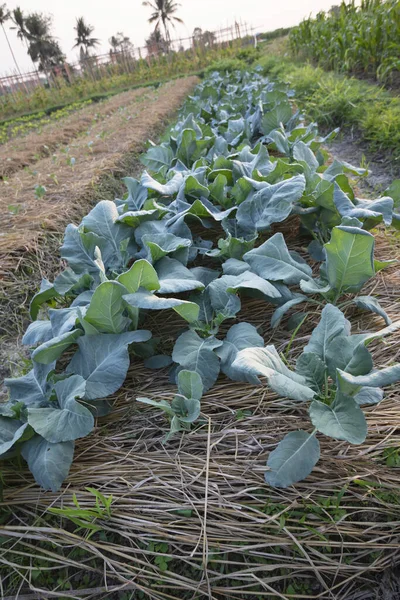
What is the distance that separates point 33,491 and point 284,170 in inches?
59.4

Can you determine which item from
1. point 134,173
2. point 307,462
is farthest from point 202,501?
point 134,173

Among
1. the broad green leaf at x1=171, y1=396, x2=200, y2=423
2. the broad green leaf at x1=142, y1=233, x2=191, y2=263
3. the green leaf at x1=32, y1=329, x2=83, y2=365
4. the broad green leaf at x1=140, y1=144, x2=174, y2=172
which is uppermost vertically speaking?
the broad green leaf at x1=140, y1=144, x2=174, y2=172

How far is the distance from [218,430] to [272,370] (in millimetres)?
294

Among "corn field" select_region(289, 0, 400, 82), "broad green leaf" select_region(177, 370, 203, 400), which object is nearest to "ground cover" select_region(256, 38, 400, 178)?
"corn field" select_region(289, 0, 400, 82)

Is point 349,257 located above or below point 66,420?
above

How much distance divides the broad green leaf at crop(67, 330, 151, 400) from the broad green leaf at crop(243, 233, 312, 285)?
44 centimetres

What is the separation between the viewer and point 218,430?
3.33ft

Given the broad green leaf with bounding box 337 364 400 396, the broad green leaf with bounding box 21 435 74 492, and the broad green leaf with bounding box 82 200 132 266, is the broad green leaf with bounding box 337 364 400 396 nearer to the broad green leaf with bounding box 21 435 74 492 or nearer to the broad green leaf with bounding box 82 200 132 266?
the broad green leaf with bounding box 21 435 74 492

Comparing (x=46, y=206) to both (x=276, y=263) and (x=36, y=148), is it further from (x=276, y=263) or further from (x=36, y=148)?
(x=36, y=148)

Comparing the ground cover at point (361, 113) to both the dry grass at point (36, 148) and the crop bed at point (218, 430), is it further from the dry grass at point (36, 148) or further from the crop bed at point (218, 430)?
the dry grass at point (36, 148)

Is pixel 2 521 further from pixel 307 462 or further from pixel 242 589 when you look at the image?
pixel 307 462

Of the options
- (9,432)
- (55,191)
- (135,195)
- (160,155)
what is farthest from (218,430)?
(55,191)

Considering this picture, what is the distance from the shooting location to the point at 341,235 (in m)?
1.10

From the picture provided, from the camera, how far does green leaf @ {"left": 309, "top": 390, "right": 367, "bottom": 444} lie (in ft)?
2.59
